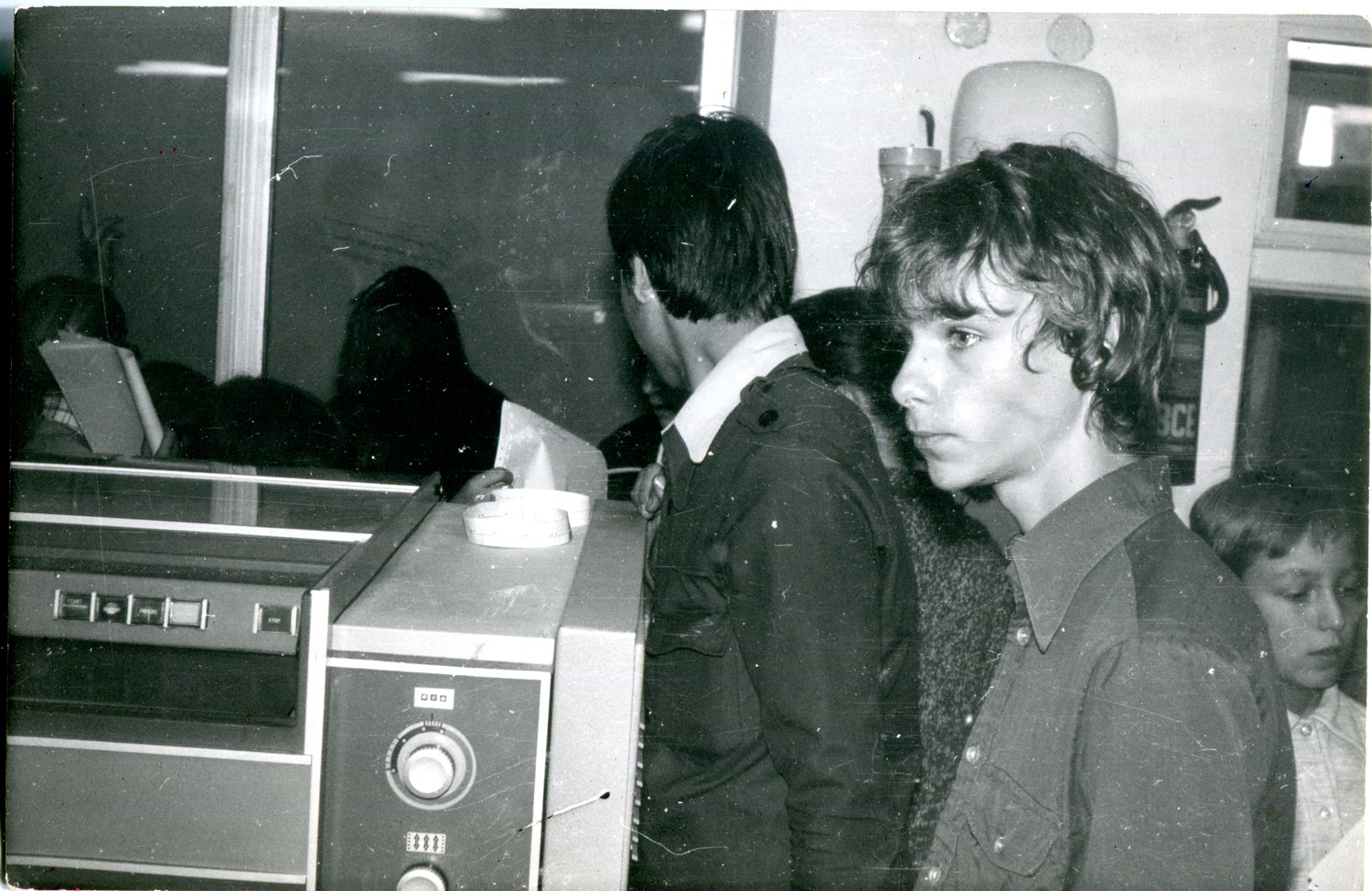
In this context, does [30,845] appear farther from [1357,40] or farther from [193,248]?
[1357,40]

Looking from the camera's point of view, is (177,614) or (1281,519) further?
(1281,519)

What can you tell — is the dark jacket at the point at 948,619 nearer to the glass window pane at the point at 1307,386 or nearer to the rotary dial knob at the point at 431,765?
the glass window pane at the point at 1307,386

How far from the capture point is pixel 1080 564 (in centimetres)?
90

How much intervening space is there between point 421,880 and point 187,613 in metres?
0.26

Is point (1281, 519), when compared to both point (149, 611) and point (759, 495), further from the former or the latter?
point (149, 611)

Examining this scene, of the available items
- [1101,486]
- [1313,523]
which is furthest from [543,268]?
[1313,523]

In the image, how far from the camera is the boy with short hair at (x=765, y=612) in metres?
0.86

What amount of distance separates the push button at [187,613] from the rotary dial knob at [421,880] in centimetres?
24

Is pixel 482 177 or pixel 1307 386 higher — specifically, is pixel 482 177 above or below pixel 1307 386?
above

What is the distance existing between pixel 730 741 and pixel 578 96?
685 millimetres

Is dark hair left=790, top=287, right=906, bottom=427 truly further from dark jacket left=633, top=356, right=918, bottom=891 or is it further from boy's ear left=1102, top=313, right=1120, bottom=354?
boy's ear left=1102, top=313, right=1120, bottom=354

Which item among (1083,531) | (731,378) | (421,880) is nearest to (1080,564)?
(1083,531)

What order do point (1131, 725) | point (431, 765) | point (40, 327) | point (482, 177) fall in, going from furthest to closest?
point (482, 177) < point (40, 327) < point (1131, 725) < point (431, 765)

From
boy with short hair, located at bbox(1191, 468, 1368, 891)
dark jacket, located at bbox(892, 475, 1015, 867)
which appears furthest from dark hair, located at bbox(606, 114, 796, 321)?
boy with short hair, located at bbox(1191, 468, 1368, 891)
